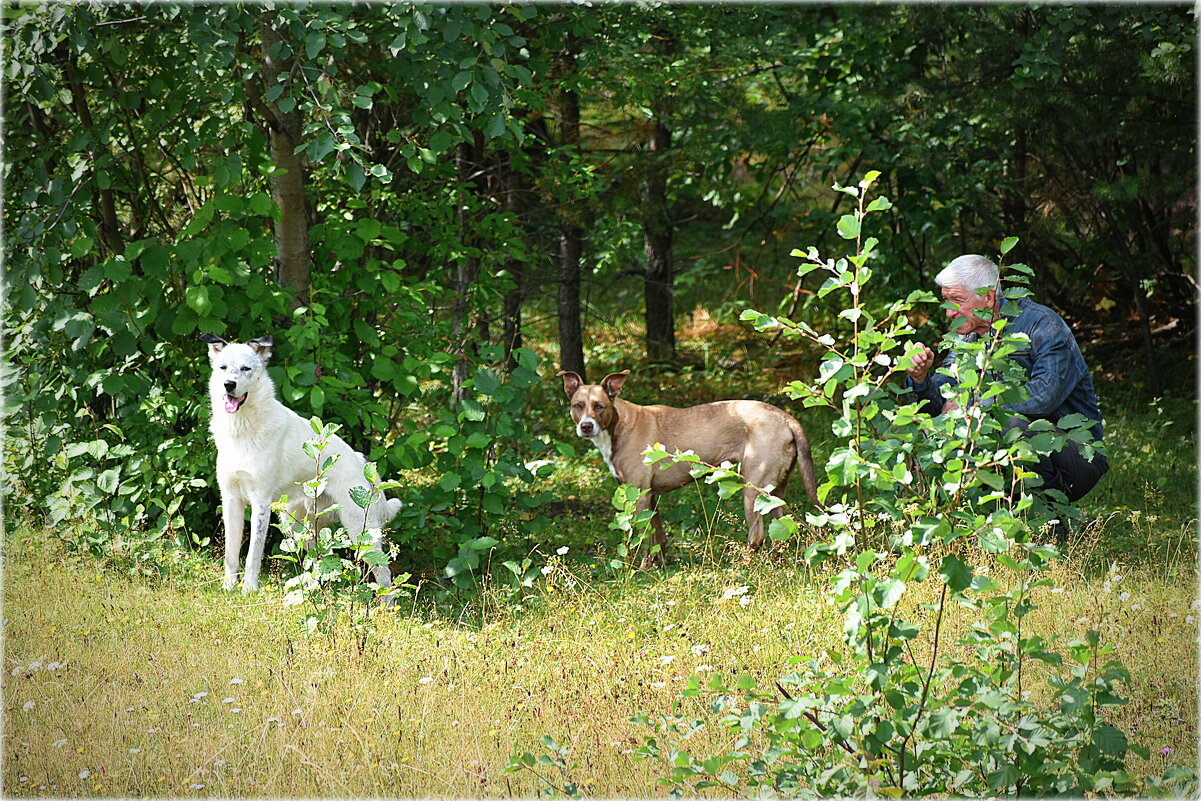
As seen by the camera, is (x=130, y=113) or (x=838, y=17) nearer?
(x=130, y=113)

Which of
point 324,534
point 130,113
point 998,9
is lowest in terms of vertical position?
point 324,534

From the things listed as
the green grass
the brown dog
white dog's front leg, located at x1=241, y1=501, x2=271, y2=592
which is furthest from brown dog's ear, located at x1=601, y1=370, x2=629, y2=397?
white dog's front leg, located at x1=241, y1=501, x2=271, y2=592

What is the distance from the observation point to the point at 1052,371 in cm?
604

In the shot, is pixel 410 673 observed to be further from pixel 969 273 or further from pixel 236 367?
pixel 969 273

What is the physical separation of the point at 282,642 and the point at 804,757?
2713 mm

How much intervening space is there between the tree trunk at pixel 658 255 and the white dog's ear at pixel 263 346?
16.0 feet

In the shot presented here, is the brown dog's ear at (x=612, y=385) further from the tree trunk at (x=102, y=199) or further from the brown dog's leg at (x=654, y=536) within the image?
the tree trunk at (x=102, y=199)

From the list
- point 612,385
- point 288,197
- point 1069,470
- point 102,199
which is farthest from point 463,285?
point 1069,470

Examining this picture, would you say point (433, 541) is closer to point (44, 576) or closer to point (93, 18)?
point (44, 576)

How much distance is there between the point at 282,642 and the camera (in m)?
5.20

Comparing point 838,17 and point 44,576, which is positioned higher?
point 838,17

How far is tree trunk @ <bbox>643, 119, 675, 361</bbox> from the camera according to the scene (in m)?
10.6

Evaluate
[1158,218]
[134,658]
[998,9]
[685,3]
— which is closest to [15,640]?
[134,658]

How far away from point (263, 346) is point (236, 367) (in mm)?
202
